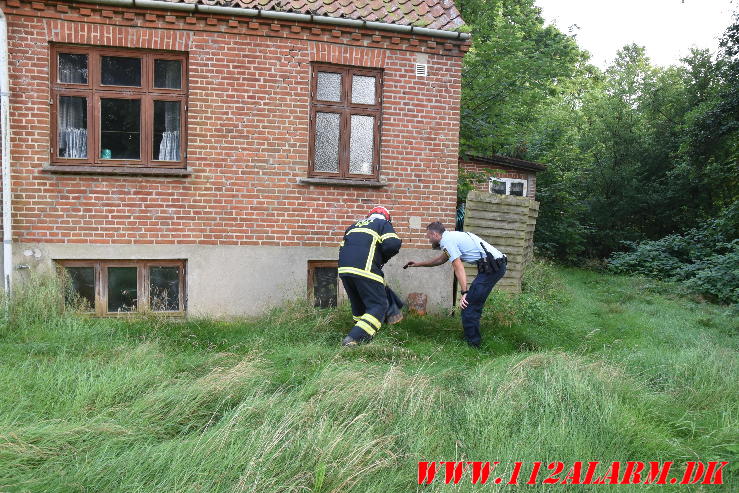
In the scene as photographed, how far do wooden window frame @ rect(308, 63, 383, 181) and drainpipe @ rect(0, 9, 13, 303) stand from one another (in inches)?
143

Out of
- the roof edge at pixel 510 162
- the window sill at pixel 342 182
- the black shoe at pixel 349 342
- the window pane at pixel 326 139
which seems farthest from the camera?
the roof edge at pixel 510 162

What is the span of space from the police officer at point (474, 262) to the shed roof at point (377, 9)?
9.71 feet

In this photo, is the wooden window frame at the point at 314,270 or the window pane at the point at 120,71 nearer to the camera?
the window pane at the point at 120,71

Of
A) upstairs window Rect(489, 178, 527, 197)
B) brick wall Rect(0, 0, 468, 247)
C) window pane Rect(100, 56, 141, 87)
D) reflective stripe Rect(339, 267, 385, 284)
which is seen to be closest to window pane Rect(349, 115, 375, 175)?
brick wall Rect(0, 0, 468, 247)

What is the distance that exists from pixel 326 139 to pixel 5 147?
12.8 ft

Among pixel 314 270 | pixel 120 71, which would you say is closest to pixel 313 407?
pixel 314 270

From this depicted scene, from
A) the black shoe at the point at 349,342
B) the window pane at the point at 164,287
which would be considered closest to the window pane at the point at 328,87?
the window pane at the point at 164,287

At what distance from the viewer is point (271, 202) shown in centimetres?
794

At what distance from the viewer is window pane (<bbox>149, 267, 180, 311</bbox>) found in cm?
775

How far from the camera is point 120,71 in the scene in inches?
297

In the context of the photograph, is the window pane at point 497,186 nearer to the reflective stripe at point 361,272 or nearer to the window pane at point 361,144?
the window pane at point 361,144

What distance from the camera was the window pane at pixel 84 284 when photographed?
7504mm

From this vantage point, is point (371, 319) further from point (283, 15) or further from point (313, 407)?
point (283, 15)

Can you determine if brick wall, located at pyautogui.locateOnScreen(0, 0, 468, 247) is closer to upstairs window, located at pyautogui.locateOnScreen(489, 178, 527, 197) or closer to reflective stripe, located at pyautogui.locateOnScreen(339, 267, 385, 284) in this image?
reflective stripe, located at pyautogui.locateOnScreen(339, 267, 385, 284)
